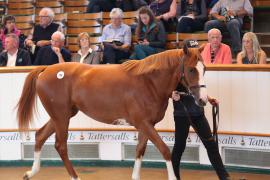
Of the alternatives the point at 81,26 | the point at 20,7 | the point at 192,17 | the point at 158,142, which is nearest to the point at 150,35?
the point at 192,17

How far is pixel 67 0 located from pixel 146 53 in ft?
13.1

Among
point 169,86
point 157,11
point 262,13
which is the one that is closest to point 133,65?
point 169,86

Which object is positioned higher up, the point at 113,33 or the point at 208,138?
the point at 113,33

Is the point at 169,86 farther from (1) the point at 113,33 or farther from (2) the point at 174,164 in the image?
(1) the point at 113,33

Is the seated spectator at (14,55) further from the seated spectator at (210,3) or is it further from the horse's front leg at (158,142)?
the seated spectator at (210,3)

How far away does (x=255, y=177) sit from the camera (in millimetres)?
7070

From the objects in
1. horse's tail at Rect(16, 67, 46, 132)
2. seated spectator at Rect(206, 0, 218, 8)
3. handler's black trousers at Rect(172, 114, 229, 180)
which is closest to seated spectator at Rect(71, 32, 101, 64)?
horse's tail at Rect(16, 67, 46, 132)

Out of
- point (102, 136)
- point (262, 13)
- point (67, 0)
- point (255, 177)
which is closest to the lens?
point (255, 177)

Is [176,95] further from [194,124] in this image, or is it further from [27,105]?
[27,105]

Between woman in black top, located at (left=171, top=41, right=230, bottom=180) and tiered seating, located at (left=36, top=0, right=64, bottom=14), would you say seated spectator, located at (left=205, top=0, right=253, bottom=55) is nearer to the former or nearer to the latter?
woman in black top, located at (left=171, top=41, right=230, bottom=180)

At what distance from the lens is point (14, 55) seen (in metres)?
8.62

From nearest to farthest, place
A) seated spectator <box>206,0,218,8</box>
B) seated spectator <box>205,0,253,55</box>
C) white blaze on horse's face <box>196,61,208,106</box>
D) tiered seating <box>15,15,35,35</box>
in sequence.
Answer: white blaze on horse's face <box>196,61,208,106</box> < seated spectator <box>205,0,253,55</box> < seated spectator <box>206,0,218,8</box> < tiered seating <box>15,15,35,35</box>

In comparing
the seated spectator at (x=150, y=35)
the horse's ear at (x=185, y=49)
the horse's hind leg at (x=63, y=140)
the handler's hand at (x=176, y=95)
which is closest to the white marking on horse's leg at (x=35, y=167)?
the horse's hind leg at (x=63, y=140)

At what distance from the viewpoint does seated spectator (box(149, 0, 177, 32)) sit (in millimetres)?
9828
